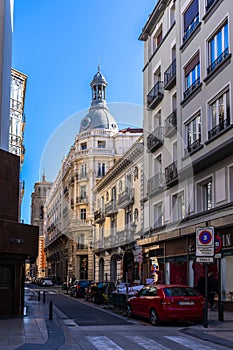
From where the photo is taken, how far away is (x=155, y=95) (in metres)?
34.2

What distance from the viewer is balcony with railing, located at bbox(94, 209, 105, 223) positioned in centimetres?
5204

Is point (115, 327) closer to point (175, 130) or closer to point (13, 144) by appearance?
point (175, 130)

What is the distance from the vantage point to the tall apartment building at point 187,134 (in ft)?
77.9

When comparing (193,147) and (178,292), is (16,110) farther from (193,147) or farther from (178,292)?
(178,292)

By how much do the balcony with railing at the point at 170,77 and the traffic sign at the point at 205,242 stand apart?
15616mm

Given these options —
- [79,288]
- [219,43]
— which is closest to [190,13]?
[219,43]

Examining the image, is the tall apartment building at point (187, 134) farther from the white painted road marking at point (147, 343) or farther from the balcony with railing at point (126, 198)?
the white painted road marking at point (147, 343)

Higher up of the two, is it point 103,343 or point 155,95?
point 155,95

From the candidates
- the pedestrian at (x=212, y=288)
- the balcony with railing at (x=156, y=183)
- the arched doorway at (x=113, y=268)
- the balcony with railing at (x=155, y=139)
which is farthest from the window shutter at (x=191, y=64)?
the arched doorway at (x=113, y=268)

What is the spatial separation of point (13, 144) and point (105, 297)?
72.1ft

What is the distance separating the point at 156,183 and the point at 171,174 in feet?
11.0

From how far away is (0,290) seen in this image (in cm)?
1912

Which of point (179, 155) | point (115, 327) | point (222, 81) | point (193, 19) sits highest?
point (193, 19)

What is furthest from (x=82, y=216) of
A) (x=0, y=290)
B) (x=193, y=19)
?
(x=0, y=290)
